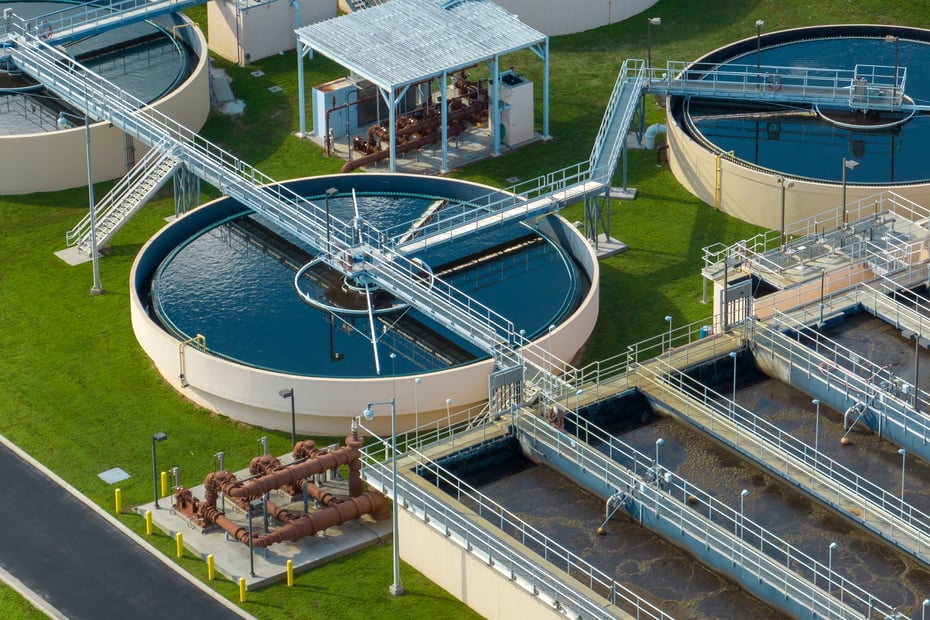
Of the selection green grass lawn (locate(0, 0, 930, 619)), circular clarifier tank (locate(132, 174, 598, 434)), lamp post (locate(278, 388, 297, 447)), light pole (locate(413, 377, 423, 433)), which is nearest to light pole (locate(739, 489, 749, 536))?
green grass lawn (locate(0, 0, 930, 619))

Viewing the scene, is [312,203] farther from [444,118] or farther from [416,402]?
[416,402]

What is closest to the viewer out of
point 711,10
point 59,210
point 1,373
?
point 1,373

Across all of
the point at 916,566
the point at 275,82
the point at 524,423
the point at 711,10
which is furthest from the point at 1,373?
the point at 711,10

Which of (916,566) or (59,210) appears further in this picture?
(59,210)

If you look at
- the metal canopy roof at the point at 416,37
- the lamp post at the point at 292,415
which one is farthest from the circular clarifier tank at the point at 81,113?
the lamp post at the point at 292,415

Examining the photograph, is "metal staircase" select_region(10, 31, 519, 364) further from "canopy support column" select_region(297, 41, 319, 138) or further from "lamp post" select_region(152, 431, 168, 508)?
"lamp post" select_region(152, 431, 168, 508)

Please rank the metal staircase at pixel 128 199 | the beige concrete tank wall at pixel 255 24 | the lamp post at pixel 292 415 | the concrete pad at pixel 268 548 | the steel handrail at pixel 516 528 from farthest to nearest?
the beige concrete tank wall at pixel 255 24 < the metal staircase at pixel 128 199 < the lamp post at pixel 292 415 < the concrete pad at pixel 268 548 < the steel handrail at pixel 516 528

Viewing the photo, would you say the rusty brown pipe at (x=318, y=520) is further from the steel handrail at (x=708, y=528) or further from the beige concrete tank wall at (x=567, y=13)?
the beige concrete tank wall at (x=567, y=13)

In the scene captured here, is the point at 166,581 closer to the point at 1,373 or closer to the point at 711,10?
the point at 1,373
